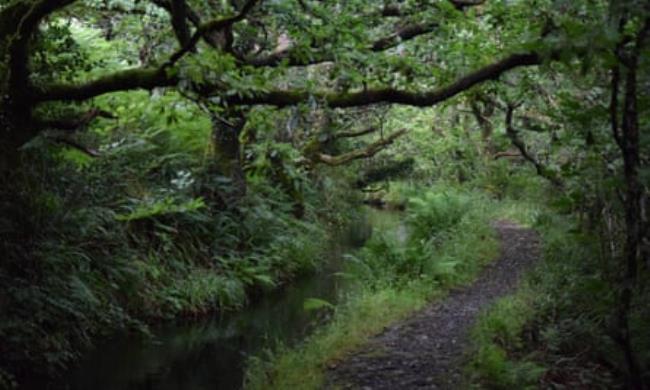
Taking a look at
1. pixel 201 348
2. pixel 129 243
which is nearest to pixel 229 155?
pixel 129 243

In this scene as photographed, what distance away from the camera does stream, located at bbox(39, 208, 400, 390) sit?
863 cm

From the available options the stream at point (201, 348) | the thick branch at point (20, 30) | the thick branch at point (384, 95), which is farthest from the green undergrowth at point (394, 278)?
the thick branch at point (20, 30)

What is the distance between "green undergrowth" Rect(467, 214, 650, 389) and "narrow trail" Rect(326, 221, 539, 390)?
29cm

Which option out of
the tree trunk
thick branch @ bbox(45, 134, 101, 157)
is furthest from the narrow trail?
the tree trunk

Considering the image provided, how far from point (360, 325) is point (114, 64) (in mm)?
5808

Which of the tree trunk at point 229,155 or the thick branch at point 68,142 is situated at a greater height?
the thick branch at point 68,142

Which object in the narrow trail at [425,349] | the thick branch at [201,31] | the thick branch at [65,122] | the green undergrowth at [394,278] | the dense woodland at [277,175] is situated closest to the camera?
the dense woodland at [277,175]

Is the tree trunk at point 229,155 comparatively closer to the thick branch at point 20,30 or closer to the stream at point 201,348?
the stream at point 201,348

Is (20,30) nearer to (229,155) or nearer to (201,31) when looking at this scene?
(201,31)

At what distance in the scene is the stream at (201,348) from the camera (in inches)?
340

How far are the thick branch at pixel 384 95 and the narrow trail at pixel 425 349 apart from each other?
2.66 meters

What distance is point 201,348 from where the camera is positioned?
33.0ft

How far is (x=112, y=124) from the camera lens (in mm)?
11977

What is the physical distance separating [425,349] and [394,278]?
398cm
